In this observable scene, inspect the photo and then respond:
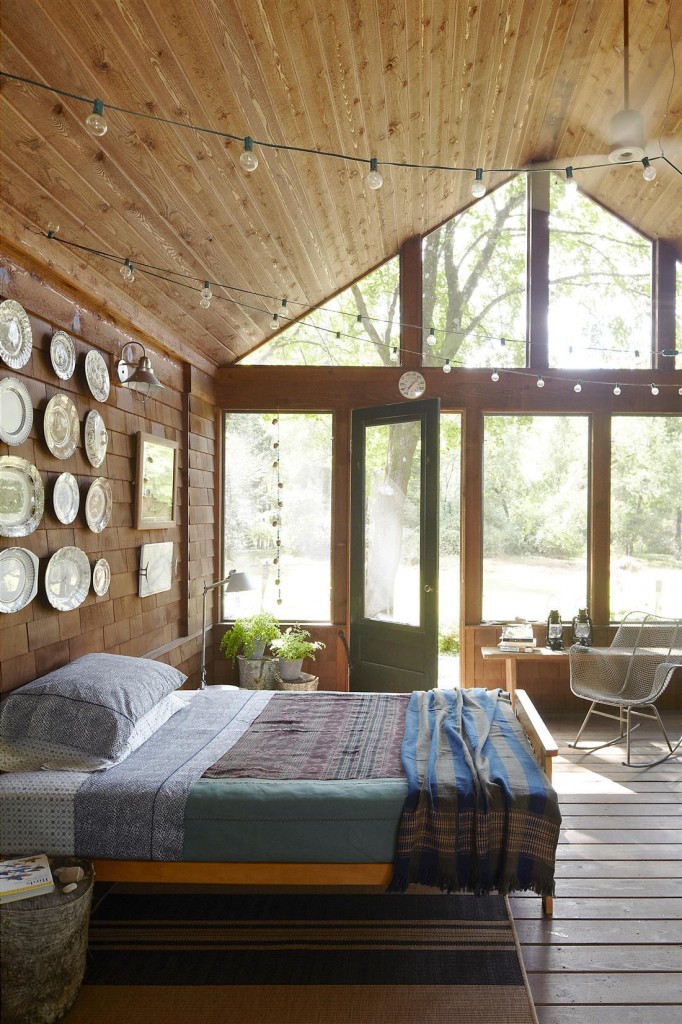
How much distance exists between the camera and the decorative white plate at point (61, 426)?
3.11m

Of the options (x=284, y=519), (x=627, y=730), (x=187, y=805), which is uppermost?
(x=284, y=519)

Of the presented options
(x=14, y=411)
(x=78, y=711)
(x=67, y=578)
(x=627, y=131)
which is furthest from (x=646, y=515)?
(x=14, y=411)

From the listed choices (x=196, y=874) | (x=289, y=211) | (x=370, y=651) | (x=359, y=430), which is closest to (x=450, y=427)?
(x=359, y=430)

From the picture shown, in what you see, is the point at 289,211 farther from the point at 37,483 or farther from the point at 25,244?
the point at 37,483

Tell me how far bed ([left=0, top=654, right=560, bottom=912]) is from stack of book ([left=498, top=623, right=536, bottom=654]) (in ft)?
7.41

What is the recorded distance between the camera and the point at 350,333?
5.71 meters

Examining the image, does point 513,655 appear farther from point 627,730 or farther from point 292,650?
point 292,650

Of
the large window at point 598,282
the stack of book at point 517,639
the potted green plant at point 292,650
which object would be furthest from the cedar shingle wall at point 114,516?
the large window at point 598,282

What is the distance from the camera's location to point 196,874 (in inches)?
99.2

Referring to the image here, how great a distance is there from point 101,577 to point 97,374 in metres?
0.98

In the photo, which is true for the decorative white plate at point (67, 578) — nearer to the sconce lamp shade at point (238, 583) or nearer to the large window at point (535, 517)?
the sconce lamp shade at point (238, 583)

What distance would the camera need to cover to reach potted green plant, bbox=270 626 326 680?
513 centimetres

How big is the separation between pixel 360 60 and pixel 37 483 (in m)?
2.25

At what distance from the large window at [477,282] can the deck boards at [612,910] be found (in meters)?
3.08
